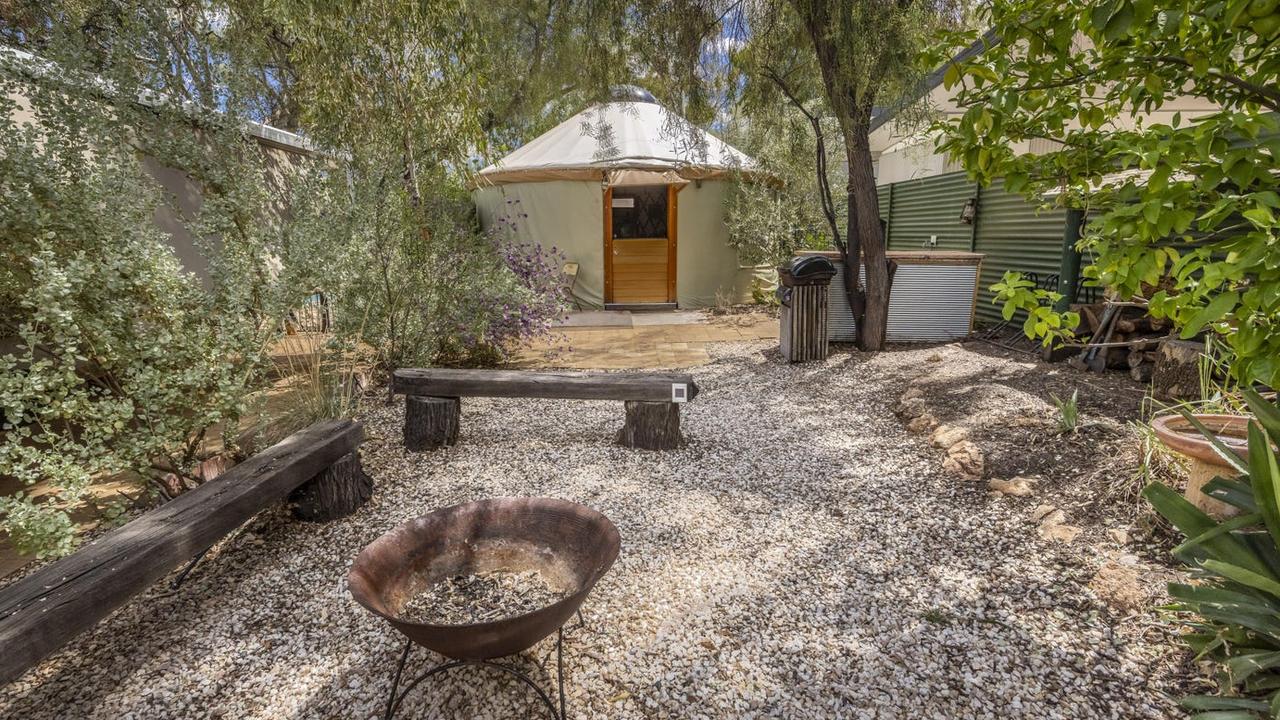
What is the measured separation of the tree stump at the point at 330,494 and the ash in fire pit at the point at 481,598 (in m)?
1.20

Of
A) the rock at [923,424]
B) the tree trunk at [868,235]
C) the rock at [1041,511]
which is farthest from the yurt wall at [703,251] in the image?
the rock at [1041,511]

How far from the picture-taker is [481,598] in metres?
1.96

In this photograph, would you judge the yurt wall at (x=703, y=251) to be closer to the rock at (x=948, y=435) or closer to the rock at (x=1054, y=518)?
the rock at (x=948, y=435)

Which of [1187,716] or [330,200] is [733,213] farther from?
[1187,716]

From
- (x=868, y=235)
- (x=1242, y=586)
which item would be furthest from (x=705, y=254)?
(x=1242, y=586)

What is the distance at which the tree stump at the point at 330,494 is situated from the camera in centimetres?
280

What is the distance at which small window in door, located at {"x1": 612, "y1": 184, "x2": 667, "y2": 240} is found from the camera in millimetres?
9203

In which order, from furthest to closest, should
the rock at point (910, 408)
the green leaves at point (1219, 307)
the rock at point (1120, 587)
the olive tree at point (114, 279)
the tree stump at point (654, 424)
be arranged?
the rock at point (910, 408) → the tree stump at point (654, 424) → the olive tree at point (114, 279) → the rock at point (1120, 587) → the green leaves at point (1219, 307)

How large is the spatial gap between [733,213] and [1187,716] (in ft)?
26.5

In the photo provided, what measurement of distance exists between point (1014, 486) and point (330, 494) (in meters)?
3.26

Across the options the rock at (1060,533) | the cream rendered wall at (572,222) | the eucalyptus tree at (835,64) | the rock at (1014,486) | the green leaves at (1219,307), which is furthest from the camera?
the cream rendered wall at (572,222)

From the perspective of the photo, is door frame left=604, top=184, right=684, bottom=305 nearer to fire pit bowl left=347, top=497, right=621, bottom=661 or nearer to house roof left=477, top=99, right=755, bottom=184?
house roof left=477, top=99, right=755, bottom=184

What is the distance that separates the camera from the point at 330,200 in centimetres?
364

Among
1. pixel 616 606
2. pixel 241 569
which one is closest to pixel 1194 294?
pixel 616 606
